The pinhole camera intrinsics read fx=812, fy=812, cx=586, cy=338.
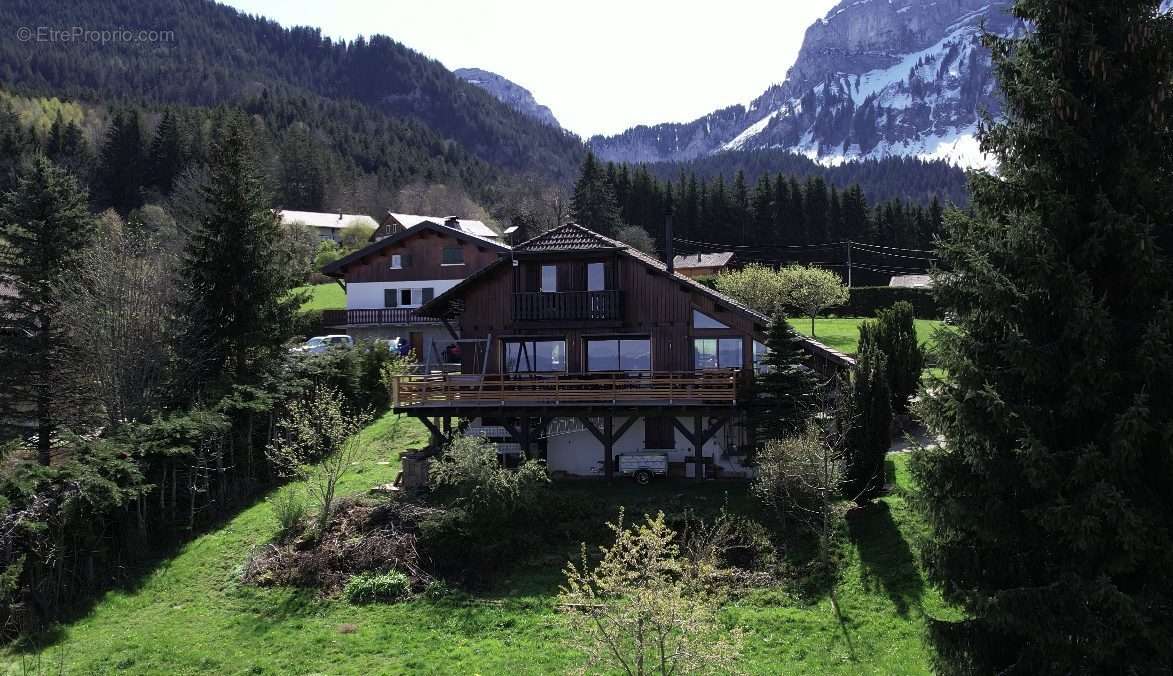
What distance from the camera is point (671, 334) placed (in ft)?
93.7

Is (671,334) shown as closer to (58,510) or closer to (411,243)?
(58,510)

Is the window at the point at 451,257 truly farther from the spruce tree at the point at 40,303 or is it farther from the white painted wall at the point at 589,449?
the white painted wall at the point at 589,449

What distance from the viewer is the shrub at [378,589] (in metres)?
20.7

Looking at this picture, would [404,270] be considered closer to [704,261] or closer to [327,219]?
[704,261]

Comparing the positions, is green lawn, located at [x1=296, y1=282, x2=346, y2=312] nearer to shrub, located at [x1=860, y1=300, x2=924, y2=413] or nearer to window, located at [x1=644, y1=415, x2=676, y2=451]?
window, located at [x1=644, y1=415, x2=676, y2=451]

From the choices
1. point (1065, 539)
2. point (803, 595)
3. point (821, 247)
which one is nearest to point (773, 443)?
point (803, 595)

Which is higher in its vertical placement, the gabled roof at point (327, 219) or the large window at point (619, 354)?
the gabled roof at point (327, 219)

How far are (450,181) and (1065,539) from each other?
4745 inches

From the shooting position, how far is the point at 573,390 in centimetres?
2672

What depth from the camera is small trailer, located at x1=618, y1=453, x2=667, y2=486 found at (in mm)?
26641

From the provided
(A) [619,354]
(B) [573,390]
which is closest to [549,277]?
(A) [619,354]

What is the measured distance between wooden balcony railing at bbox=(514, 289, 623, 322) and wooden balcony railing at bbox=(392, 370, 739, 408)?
246 centimetres

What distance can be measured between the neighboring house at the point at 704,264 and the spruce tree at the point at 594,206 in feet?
24.6

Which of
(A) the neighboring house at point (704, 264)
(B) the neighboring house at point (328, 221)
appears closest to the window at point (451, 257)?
(A) the neighboring house at point (704, 264)
